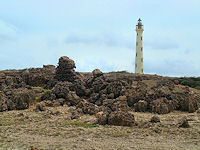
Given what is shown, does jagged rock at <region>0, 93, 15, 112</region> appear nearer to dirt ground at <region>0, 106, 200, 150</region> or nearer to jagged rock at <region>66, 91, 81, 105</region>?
dirt ground at <region>0, 106, 200, 150</region>

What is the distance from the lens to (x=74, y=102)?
22516mm

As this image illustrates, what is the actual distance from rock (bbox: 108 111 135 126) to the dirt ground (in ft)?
1.63

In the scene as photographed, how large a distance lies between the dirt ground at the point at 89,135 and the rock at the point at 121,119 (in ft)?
1.63

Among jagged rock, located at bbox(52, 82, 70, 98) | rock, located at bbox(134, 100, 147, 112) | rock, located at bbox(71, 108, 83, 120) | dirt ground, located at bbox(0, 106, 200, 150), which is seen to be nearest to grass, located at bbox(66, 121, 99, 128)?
dirt ground, located at bbox(0, 106, 200, 150)

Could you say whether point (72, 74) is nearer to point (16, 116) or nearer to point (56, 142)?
point (16, 116)

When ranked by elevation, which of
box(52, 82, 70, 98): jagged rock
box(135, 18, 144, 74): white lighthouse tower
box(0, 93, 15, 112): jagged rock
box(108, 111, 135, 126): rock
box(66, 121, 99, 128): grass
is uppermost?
box(135, 18, 144, 74): white lighthouse tower

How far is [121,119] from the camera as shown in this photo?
48.1ft

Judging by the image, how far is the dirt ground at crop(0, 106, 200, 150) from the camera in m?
10.6

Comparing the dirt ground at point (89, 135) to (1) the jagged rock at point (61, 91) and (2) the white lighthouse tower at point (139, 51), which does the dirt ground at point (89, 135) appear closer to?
(1) the jagged rock at point (61, 91)

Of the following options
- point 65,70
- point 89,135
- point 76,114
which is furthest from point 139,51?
point 89,135

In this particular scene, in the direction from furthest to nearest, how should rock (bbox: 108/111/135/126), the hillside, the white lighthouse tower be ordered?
the white lighthouse tower, rock (bbox: 108/111/135/126), the hillside

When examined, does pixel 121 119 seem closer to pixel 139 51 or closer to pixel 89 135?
pixel 89 135

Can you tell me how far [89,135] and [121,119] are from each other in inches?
109

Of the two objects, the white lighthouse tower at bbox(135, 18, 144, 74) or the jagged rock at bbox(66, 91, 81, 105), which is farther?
the white lighthouse tower at bbox(135, 18, 144, 74)
